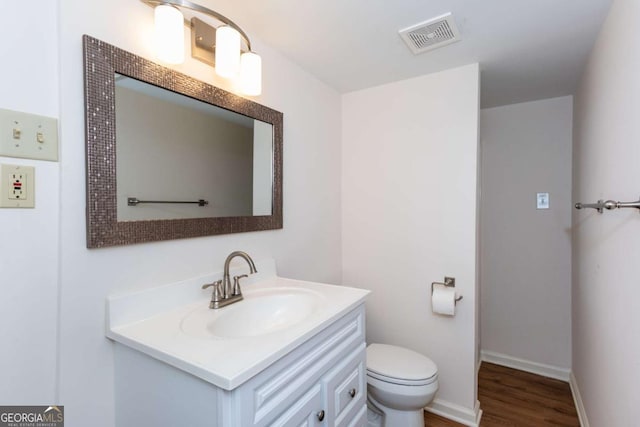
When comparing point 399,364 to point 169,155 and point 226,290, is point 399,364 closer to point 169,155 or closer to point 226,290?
point 226,290

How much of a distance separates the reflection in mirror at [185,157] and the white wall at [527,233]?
1940 mm

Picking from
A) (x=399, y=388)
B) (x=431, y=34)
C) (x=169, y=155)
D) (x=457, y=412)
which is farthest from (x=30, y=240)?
(x=457, y=412)

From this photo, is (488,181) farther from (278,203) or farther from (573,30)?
(278,203)

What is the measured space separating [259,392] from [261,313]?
0.53 m

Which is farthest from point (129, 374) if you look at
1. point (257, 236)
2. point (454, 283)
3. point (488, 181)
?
point (488, 181)

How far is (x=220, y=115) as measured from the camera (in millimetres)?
1345

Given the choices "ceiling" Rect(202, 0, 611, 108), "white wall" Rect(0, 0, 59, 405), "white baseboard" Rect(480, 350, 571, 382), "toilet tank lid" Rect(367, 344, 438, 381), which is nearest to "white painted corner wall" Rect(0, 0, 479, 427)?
"white wall" Rect(0, 0, 59, 405)

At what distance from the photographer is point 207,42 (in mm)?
1211

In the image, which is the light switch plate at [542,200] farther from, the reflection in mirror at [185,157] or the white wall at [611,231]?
the reflection in mirror at [185,157]

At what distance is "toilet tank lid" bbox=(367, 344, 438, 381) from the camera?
5.05 feet

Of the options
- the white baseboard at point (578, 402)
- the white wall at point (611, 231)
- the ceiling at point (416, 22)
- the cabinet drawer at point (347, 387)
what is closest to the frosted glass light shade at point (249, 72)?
the ceiling at point (416, 22)

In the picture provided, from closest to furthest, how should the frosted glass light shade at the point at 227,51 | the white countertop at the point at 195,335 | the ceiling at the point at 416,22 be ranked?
the white countertop at the point at 195,335 < the frosted glass light shade at the point at 227,51 < the ceiling at the point at 416,22

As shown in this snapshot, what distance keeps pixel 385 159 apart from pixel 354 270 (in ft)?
2.68

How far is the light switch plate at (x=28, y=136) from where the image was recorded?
2.54ft
